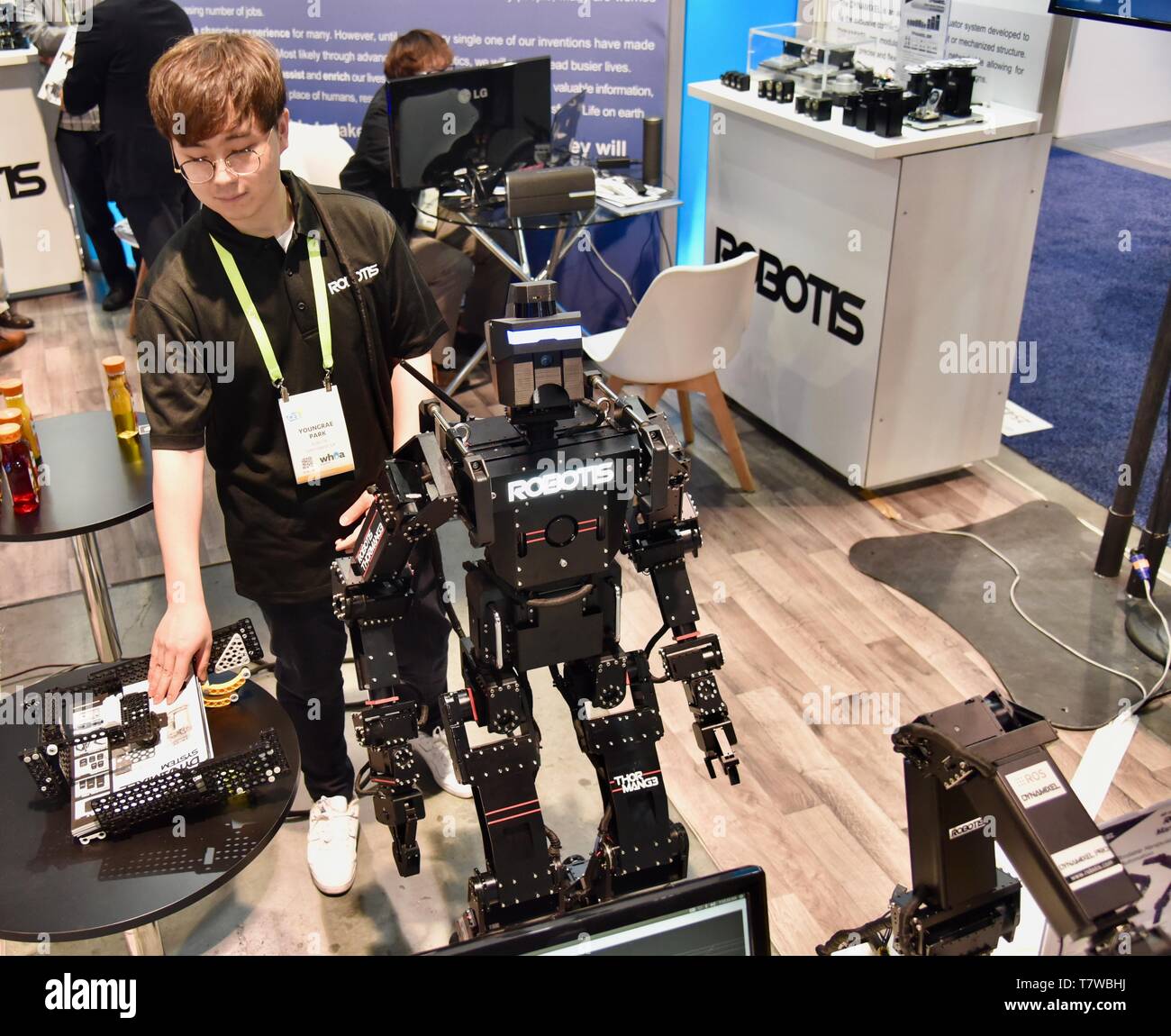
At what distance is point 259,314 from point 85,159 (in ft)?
14.6

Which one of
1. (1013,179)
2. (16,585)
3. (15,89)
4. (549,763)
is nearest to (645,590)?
(549,763)

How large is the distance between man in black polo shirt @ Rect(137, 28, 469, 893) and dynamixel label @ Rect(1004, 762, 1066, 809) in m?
1.10

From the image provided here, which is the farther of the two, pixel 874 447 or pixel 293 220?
pixel 874 447

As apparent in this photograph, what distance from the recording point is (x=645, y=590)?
415 centimetres

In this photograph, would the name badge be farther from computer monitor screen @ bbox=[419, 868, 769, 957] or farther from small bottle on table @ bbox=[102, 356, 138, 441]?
computer monitor screen @ bbox=[419, 868, 769, 957]

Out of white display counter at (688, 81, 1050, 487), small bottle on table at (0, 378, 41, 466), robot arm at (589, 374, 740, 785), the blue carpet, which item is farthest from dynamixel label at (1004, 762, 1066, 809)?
the blue carpet

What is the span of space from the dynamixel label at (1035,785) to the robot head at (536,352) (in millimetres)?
858

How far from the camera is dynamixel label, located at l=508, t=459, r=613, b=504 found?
73.0 inches

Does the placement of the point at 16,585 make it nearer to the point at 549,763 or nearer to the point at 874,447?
the point at 549,763

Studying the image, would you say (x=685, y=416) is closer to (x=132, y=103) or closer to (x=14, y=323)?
(x=132, y=103)

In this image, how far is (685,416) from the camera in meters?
4.95
